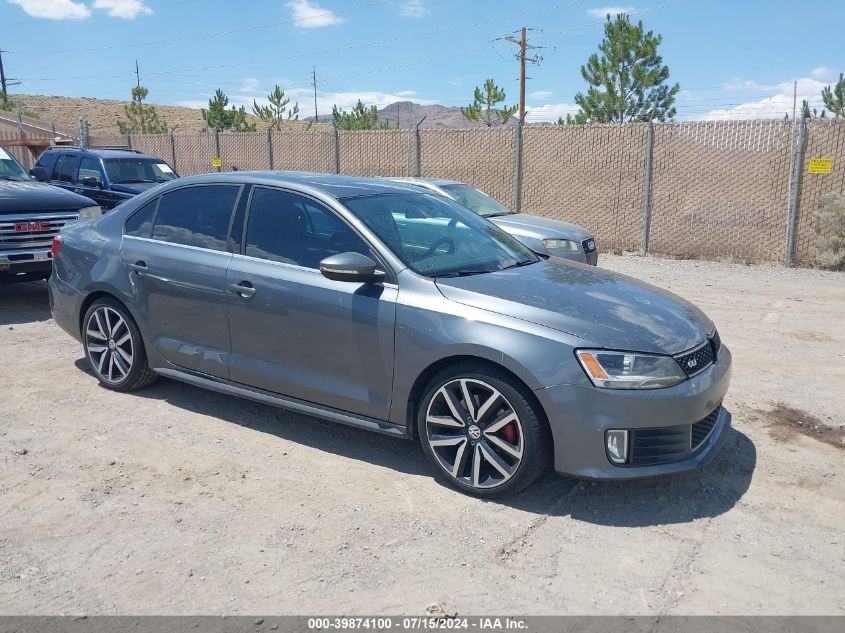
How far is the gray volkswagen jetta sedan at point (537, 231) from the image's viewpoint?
982cm

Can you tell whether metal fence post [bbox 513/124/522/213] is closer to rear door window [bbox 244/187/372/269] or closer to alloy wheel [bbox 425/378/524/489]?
rear door window [bbox 244/187/372/269]

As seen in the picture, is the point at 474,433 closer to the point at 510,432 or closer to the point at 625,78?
the point at 510,432

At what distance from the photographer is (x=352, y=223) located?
4.58 metres

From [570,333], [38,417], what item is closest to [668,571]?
[570,333]

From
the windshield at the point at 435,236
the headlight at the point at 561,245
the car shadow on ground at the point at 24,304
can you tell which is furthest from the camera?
the headlight at the point at 561,245

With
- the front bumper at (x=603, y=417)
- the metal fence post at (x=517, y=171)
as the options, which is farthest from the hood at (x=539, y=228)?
the front bumper at (x=603, y=417)

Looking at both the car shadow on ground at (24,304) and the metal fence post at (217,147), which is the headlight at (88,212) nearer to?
the car shadow on ground at (24,304)

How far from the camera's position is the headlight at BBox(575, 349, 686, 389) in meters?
3.73

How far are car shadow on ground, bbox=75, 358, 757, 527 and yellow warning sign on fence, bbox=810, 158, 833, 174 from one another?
342 inches

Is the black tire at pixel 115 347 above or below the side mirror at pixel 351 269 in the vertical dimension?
below

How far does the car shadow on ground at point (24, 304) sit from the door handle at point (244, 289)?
4.55 meters

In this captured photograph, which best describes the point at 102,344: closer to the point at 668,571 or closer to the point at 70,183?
the point at 668,571

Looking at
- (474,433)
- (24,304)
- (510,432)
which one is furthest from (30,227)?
(510,432)

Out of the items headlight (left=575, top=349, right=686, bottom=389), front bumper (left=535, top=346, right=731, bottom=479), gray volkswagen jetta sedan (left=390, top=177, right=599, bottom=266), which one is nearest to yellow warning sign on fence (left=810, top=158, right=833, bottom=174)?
gray volkswagen jetta sedan (left=390, top=177, right=599, bottom=266)
